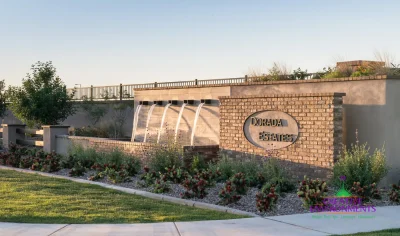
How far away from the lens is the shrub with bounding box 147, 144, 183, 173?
1505 cm

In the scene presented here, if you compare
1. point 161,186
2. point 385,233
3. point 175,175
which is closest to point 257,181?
point 175,175

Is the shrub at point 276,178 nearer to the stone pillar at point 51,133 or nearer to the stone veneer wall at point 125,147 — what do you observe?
the stone veneer wall at point 125,147

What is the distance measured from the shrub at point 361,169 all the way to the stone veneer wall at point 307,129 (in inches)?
28.3

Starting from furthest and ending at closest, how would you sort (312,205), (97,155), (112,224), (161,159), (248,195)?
(97,155), (161,159), (248,195), (312,205), (112,224)

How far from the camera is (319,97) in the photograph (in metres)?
13.4

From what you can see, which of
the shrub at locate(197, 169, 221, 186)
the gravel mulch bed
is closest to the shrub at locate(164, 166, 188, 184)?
the gravel mulch bed

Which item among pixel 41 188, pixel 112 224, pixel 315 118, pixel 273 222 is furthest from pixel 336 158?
pixel 41 188

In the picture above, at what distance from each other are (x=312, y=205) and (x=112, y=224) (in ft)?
12.6

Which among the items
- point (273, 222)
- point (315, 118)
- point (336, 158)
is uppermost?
point (315, 118)

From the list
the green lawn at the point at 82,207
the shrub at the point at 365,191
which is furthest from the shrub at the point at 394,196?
the green lawn at the point at 82,207

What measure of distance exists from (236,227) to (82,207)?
3226 mm

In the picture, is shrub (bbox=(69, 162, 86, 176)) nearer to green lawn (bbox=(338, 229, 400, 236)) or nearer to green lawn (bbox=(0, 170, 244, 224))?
green lawn (bbox=(0, 170, 244, 224))

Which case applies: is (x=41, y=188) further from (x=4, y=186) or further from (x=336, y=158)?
(x=336, y=158)

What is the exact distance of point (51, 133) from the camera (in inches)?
838
